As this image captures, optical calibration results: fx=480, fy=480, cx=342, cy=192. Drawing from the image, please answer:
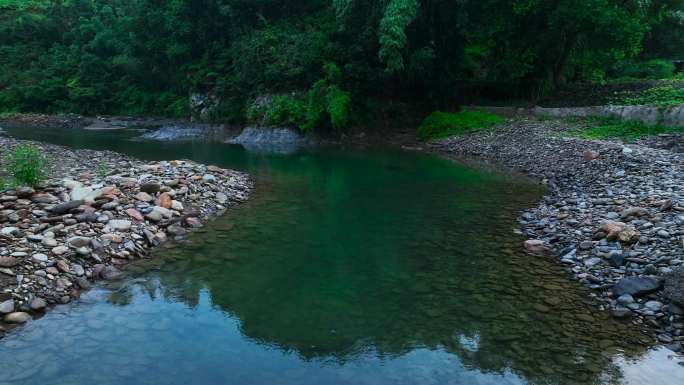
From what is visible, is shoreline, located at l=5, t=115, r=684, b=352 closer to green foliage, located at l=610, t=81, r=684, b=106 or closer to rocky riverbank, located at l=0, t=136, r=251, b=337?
green foliage, located at l=610, t=81, r=684, b=106

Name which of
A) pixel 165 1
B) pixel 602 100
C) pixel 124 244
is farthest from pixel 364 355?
pixel 165 1

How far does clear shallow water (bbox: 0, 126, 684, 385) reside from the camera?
551 cm

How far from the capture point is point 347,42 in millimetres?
26938

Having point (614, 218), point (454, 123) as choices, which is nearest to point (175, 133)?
point (454, 123)

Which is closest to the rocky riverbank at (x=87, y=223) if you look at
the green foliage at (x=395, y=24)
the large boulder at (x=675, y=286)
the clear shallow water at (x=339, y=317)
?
the clear shallow water at (x=339, y=317)

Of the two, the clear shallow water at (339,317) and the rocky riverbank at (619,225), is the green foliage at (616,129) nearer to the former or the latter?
the rocky riverbank at (619,225)

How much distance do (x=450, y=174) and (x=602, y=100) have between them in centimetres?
1027

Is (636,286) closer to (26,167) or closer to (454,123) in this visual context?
(26,167)

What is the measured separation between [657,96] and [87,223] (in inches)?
829

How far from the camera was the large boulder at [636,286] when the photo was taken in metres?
6.90

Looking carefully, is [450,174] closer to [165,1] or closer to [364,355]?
[364,355]

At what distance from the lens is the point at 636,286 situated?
276 inches

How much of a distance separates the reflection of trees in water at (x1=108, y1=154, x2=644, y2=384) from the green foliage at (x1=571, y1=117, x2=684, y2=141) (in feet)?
29.4

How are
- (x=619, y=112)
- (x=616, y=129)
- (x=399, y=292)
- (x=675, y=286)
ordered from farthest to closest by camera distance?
(x=619, y=112) → (x=616, y=129) → (x=399, y=292) → (x=675, y=286)
